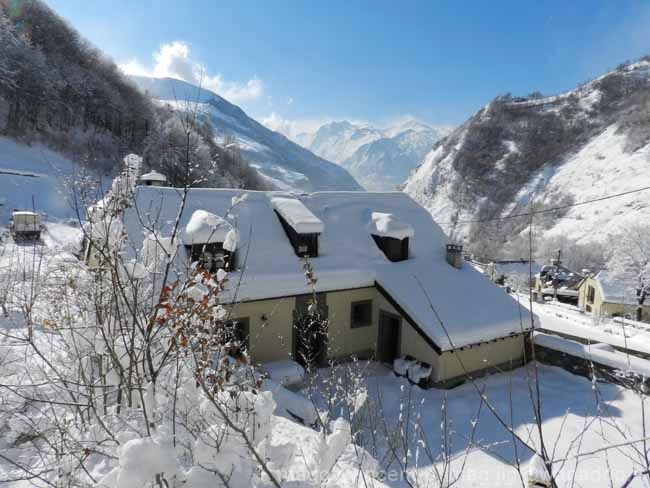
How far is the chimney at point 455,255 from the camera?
1431 centimetres

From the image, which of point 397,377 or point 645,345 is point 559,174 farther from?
point 397,377

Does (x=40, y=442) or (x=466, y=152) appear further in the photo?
(x=466, y=152)

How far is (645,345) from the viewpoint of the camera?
15375 mm

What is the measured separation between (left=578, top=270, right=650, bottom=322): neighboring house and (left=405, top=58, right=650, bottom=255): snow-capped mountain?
72.2 ft

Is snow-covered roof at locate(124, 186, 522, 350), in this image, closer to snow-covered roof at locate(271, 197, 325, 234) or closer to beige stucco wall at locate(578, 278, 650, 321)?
snow-covered roof at locate(271, 197, 325, 234)

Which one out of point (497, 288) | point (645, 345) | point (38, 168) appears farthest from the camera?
point (38, 168)

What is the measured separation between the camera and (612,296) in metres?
32.3

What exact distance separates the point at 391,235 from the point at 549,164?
3859 inches

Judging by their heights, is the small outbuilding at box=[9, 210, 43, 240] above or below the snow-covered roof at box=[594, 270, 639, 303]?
above

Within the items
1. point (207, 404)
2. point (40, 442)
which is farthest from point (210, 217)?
point (40, 442)

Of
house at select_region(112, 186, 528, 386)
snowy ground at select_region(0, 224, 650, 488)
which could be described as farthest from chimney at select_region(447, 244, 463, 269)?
snowy ground at select_region(0, 224, 650, 488)

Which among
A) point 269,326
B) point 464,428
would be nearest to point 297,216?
point 269,326

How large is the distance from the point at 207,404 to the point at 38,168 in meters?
52.8

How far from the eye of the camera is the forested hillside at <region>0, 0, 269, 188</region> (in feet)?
163
